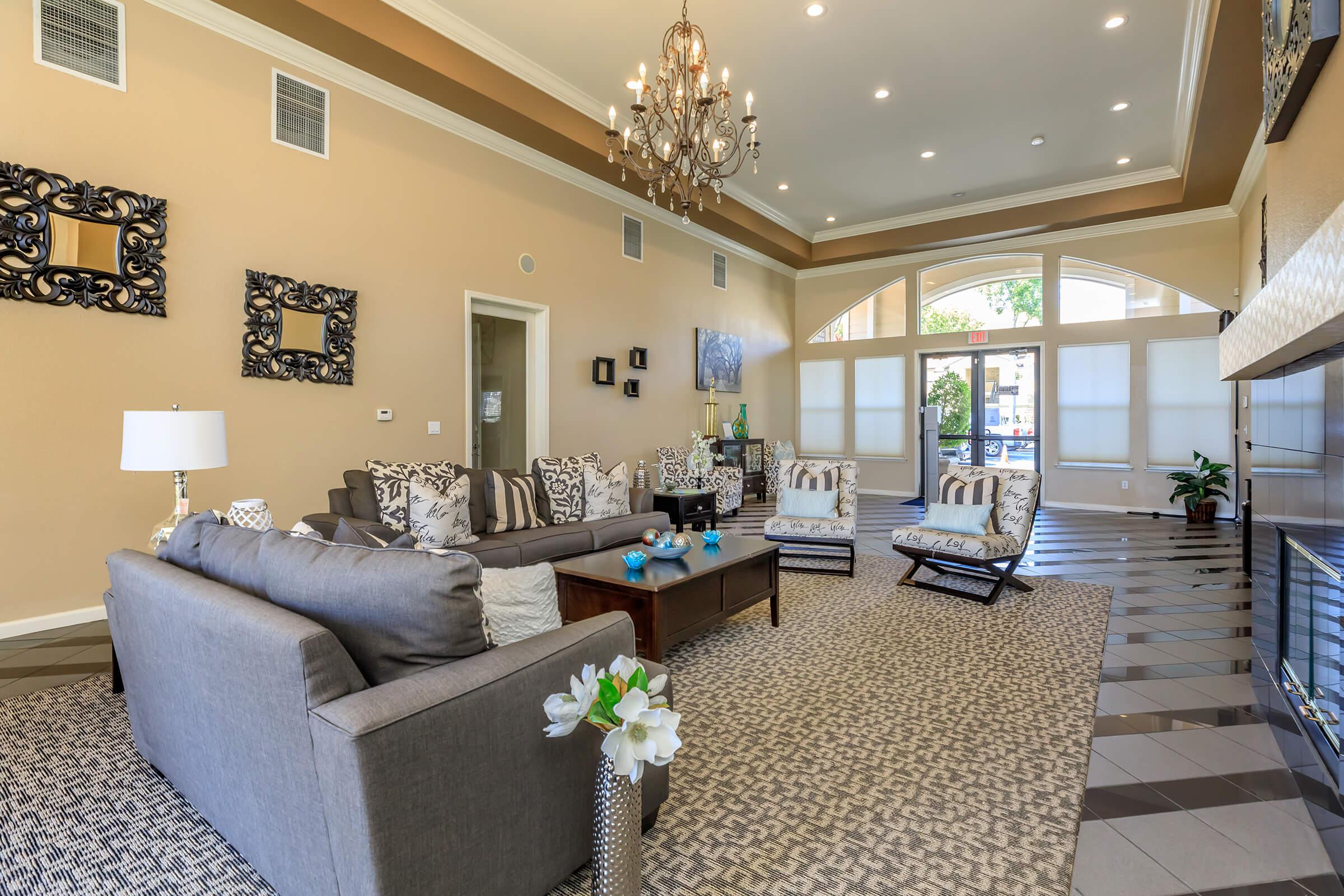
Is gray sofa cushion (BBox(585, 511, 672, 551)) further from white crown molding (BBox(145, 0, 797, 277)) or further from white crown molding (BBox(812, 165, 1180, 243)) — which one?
white crown molding (BBox(812, 165, 1180, 243))

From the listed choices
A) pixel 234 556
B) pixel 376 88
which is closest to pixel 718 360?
pixel 376 88

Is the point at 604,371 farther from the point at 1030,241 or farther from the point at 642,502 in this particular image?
the point at 1030,241

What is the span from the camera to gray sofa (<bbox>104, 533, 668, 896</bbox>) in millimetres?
1189

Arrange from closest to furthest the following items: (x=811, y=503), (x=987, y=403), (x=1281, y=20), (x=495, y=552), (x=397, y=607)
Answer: (x=397, y=607) < (x=1281, y=20) < (x=495, y=552) < (x=811, y=503) < (x=987, y=403)

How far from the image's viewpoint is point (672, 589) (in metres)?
3.08

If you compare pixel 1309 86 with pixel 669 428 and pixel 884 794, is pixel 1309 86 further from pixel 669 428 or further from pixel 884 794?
pixel 669 428

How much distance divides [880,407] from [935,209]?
299 centimetres

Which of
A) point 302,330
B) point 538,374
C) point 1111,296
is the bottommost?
point 538,374

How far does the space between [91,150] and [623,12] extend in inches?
132

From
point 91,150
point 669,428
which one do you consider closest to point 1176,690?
point 669,428

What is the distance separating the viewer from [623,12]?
14.6ft

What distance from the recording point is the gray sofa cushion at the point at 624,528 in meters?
4.61

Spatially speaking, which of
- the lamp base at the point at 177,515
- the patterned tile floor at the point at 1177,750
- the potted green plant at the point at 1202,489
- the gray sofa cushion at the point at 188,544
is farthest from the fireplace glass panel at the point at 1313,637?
the potted green plant at the point at 1202,489

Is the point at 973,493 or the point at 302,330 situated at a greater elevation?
the point at 302,330
